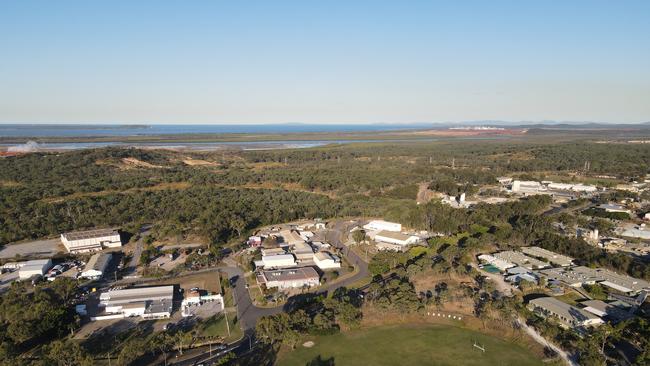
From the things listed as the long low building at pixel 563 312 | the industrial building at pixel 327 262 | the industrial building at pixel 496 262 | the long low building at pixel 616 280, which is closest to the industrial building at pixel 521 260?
the industrial building at pixel 496 262

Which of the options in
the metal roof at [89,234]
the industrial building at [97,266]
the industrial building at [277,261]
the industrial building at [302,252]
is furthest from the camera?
the metal roof at [89,234]

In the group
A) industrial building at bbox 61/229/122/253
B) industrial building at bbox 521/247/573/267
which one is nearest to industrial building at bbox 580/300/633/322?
industrial building at bbox 521/247/573/267

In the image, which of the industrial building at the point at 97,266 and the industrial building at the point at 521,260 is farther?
the industrial building at the point at 521,260

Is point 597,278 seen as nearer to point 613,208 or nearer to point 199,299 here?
point 613,208

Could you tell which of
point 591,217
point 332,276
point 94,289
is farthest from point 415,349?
point 591,217

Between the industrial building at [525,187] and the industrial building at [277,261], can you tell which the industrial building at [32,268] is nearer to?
the industrial building at [277,261]

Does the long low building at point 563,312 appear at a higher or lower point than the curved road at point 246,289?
higher
